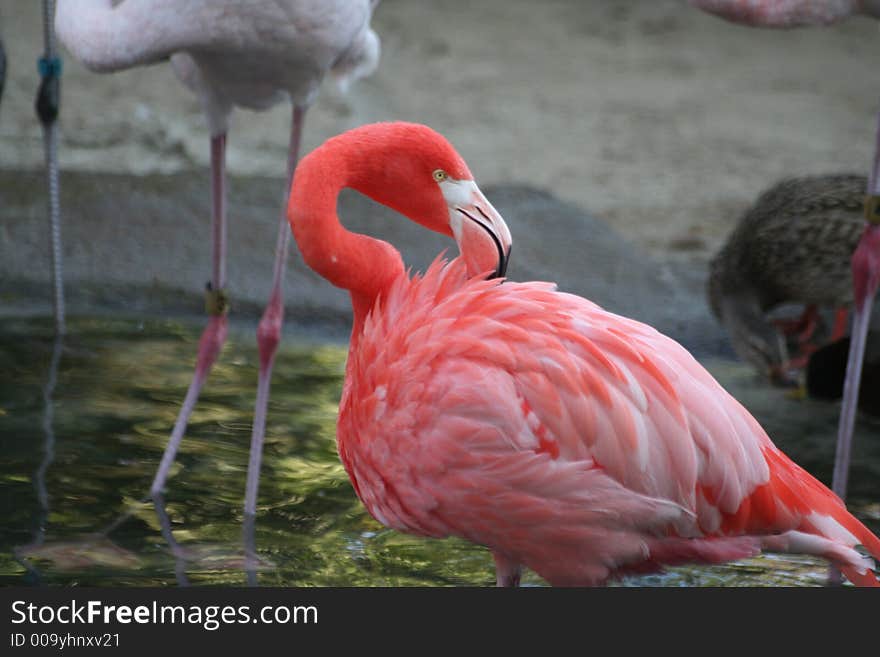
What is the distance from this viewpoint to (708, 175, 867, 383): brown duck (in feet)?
13.6

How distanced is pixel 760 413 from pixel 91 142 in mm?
3349

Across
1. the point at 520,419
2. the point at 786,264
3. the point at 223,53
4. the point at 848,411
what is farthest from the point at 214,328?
the point at 786,264

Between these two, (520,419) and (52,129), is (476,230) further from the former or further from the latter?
(52,129)

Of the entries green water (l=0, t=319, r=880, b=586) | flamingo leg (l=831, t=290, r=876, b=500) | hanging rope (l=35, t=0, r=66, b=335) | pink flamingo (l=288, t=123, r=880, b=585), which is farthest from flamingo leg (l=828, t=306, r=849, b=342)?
hanging rope (l=35, t=0, r=66, b=335)

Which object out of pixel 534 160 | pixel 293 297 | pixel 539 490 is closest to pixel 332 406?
pixel 293 297

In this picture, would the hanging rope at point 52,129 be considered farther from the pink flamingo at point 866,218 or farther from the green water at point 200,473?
the pink flamingo at point 866,218

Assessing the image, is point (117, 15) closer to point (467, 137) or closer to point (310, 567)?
point (310, 567)

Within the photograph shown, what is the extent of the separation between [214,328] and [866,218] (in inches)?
62.8

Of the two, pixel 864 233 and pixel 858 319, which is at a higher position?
pixel 864 233

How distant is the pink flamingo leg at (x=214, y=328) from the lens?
3129 mm

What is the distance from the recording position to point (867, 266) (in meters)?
3.18

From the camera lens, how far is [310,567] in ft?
9.14

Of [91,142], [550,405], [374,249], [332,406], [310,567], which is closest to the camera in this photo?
[550,405]

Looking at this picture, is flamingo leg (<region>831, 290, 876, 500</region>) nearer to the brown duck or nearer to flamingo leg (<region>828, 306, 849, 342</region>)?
the brown duck
